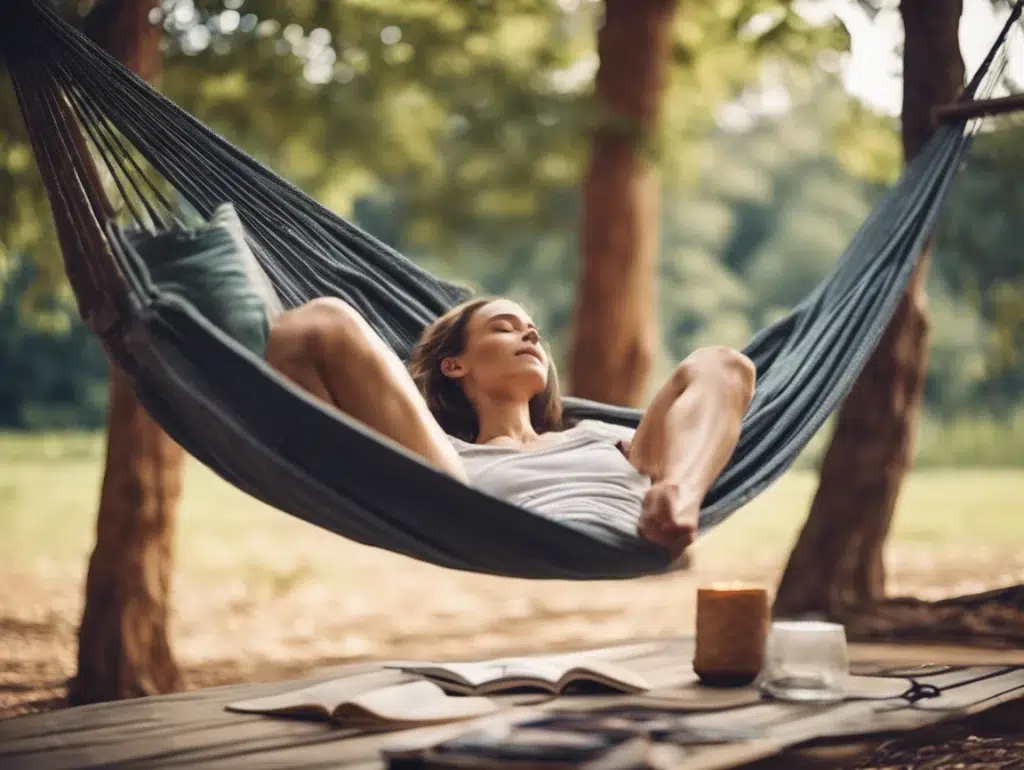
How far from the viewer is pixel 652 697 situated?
2043 millimetres

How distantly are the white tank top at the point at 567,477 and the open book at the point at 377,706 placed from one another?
297 mm

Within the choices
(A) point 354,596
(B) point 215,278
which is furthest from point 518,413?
(A) point 354,596

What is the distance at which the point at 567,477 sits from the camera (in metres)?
2.08

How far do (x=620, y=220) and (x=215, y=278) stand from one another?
3522 mm

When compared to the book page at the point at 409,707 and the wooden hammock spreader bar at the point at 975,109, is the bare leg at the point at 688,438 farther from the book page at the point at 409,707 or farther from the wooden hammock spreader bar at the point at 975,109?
the wooden hammock spreader bar at the point at 975,109

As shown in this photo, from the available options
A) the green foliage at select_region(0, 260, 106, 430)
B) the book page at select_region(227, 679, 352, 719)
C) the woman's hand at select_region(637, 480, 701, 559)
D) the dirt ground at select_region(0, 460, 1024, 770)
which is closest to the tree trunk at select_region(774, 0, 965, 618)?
the dirt ground at select_region(0, 460, 1024, 770)

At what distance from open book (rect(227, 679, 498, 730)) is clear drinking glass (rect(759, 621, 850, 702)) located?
43 cm

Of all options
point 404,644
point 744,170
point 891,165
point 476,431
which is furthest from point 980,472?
point 476,431

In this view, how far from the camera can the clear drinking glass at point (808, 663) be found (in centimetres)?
199

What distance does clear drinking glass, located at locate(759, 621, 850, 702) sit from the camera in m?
1.99

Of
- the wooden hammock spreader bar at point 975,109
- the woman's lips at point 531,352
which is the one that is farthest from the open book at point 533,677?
the wooden hammock spreader bar at point 975,109

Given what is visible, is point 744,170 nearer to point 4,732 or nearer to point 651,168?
point 651,168

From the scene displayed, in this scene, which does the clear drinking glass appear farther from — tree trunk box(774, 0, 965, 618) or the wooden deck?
tree trunk box(774, 0, 965, 618)

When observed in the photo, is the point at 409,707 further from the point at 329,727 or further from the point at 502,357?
the point at 502,357
